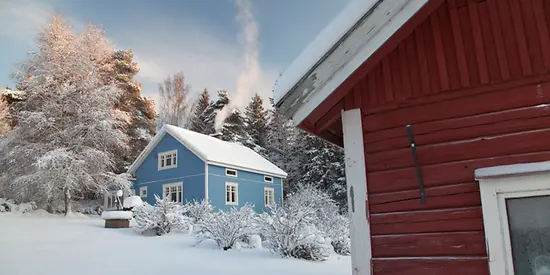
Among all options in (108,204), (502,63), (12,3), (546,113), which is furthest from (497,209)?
(108,204)

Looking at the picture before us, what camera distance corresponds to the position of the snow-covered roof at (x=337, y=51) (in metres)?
2.82

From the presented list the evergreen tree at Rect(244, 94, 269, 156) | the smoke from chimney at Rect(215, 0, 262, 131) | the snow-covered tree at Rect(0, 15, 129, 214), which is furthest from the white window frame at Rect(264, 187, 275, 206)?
the evergreen tree at Rect(244, 94, 269, 156)

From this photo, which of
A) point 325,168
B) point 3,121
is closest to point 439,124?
point 325,168

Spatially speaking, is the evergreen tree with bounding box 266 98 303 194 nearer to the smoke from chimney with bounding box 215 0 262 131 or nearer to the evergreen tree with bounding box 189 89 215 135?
the smoke from chimney with bounding box 215 0 262 131

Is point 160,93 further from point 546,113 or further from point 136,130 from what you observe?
point 546,113

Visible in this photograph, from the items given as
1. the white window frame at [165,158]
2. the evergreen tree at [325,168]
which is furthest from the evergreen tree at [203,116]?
the white window frame at [165,158]

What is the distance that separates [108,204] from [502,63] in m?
26.4

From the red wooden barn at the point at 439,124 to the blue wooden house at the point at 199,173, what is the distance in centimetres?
1806

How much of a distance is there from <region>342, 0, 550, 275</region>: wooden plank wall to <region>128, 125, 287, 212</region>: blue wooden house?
18.1m

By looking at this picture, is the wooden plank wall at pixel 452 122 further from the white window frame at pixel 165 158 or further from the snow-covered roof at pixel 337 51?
the white window frame at pixel 165 158

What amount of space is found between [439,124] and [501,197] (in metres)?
0.62

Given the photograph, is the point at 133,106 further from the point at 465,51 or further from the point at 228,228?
the point at 465,51

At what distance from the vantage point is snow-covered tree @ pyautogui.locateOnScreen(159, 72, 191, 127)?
36.8 meters

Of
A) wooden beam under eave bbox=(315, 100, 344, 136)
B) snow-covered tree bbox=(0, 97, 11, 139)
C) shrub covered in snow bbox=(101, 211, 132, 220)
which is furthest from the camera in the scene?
snow-covered tree bbox=(0, 97, 11, 139)
